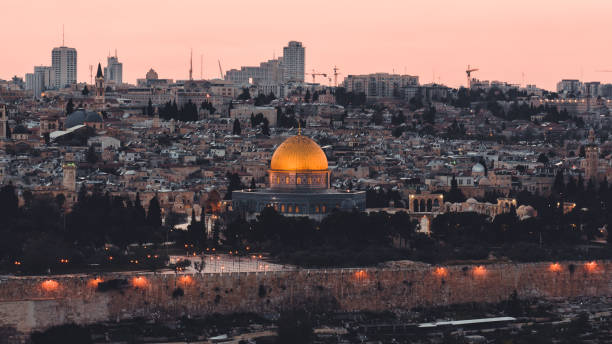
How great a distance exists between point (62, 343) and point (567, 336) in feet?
46.8

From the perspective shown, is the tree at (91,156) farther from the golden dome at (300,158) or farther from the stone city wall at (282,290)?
the stone city wall at (282,290)

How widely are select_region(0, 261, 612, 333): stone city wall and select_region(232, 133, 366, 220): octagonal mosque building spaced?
862 centimetres

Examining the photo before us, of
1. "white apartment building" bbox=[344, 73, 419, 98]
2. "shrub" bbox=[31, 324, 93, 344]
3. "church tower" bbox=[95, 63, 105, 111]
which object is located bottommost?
"shrub" bbox=[31, 324, 93, 344]

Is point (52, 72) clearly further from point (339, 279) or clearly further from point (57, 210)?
point (339, 279)

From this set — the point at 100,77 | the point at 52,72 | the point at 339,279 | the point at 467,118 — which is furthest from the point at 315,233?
the point at 52,72

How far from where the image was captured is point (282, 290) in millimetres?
52344

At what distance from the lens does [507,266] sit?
183ft

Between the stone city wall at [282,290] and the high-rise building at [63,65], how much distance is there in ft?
393

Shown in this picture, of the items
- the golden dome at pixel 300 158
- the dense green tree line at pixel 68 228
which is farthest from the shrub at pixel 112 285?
the golden dome at pixel 300 158

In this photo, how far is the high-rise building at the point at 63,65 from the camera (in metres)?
172

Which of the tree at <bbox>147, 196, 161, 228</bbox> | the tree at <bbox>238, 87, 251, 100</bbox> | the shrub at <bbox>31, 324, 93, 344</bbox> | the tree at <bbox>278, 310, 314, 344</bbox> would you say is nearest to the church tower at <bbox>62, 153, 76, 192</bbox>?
the tree at <bbox>147, 196, 161, 228</bbox>

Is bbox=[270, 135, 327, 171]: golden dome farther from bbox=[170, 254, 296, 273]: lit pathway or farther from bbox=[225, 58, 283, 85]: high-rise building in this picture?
bbox=[225, 58, 283, 85]: high-rise building

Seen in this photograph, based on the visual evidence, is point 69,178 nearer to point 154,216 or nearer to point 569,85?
point 154,216

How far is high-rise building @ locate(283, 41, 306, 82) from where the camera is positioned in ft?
591
